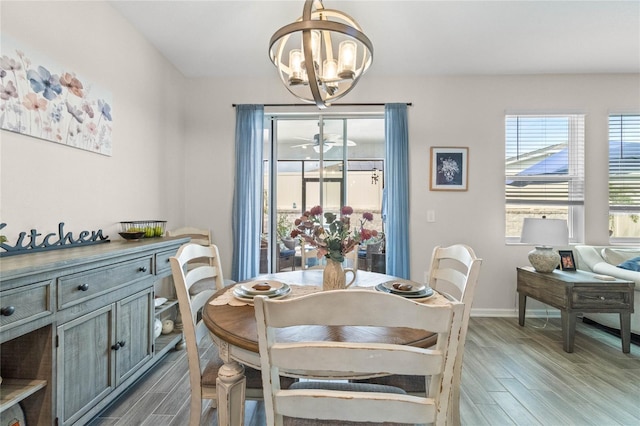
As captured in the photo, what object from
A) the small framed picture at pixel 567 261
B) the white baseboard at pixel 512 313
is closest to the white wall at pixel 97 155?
the white baseboard at pixel 512 313

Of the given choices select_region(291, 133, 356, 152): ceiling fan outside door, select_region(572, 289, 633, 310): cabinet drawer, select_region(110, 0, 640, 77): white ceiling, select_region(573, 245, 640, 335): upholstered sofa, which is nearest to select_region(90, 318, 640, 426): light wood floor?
select_region(573, 245, 640, 335): upholstered sofa

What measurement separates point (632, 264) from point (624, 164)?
132cm

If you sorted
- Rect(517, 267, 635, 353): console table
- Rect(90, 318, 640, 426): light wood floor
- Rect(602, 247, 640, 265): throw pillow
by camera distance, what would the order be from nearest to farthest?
Rect(90, 318, 640, 426): light wood floor → Rect(517, 267, 635, 353): console table → Rect(602, 247, 640, 265): throw pillow

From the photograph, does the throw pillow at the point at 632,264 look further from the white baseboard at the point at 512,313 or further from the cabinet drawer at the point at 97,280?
the cabinet drawer at the point at 97,280

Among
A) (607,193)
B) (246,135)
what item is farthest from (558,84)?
(246,135)

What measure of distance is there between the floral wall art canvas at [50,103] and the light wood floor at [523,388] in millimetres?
1705

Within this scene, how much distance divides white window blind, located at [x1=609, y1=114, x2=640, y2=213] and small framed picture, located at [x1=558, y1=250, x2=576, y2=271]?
40.6 inches

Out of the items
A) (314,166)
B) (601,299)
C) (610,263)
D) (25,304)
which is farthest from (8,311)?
(610,263)

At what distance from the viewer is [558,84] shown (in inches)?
139

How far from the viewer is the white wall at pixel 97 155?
1.67 metres

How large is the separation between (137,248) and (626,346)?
3.88m

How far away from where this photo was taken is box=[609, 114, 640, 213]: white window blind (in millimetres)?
3518

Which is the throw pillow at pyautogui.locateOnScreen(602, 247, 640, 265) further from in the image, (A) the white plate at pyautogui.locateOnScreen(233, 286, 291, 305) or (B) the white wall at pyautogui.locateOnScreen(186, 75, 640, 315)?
(A) the white plate at pyautogui.locateOnScreen(233, 286, 291, 305)

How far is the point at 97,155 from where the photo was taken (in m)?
2.24
